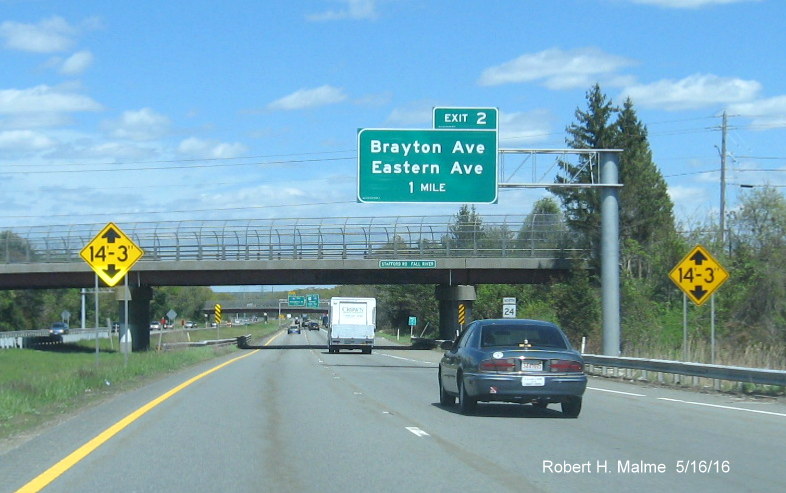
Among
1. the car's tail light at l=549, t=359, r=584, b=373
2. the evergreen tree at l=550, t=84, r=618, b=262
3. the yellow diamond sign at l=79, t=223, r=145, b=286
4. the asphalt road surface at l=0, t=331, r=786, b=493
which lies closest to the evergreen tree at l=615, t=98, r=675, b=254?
the evergreen tree at l=550, t=84, r=618, b=262

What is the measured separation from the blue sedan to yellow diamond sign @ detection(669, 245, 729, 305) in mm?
12157

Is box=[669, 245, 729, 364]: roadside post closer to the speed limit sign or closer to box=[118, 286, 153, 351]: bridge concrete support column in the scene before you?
A: the speed limit sign

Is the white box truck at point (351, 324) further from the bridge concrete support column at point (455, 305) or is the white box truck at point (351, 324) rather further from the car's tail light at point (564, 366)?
the car's tail light at point (564, 366)

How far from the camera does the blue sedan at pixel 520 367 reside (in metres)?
16.9

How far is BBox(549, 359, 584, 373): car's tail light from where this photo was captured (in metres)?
17.0

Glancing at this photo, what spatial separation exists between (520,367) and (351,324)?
4187 centimetres

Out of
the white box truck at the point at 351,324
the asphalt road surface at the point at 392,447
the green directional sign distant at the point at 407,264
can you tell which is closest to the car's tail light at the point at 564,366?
the asphalt road surface at the point at 392,447

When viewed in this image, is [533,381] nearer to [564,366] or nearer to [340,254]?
[564,366]

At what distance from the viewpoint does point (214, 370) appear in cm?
3466

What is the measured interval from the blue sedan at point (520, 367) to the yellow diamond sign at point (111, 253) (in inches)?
560

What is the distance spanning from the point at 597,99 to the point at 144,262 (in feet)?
90.1

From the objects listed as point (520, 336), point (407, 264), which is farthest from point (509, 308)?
point (520, 336)

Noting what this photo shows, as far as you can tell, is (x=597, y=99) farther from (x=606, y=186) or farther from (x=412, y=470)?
(x=412, y=470)

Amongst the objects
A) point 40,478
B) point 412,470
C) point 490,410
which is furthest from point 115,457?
point 490,410
